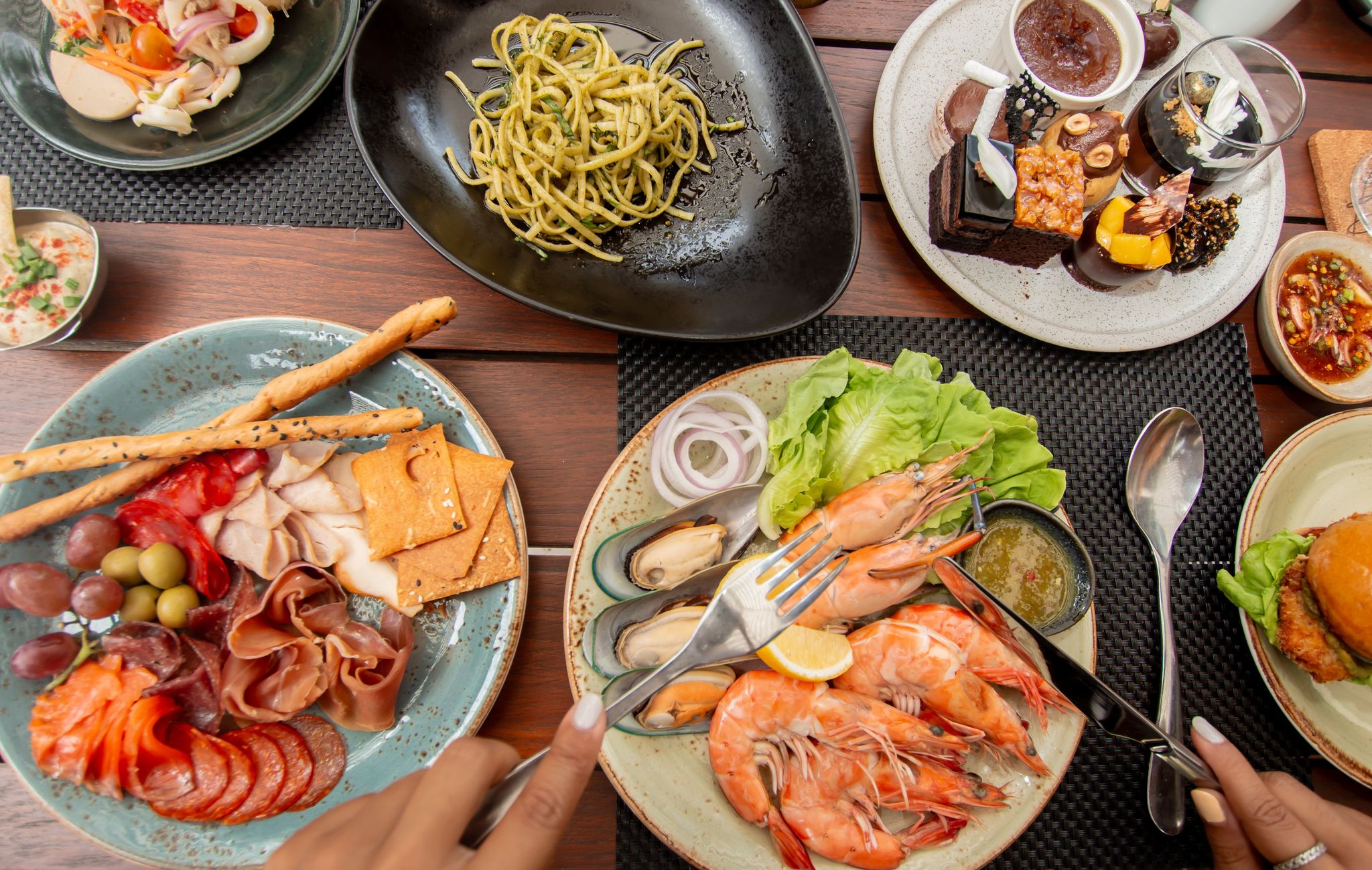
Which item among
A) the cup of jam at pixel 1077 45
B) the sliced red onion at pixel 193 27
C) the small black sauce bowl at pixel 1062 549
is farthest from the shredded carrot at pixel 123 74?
the small black sauce bowl at pixel 1062 549

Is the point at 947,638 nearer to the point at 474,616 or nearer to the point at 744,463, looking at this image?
the point at 744,463

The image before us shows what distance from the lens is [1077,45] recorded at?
6.02 feet

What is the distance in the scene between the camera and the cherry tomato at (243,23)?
175 cm

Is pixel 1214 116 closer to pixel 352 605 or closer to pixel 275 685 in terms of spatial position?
pixel 352 605

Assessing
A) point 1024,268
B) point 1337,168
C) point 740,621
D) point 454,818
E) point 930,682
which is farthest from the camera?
point 1337,168

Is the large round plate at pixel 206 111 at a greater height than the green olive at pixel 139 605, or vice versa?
the large round plate at pixel 206 111

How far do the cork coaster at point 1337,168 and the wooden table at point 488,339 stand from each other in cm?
80

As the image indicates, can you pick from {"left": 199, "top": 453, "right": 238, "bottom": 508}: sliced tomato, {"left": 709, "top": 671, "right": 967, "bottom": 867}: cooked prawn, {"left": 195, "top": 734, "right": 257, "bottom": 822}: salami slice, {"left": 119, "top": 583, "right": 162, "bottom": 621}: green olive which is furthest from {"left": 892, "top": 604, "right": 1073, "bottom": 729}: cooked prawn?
{"left": 119, "top": 583, "right": 162, "bottom": 621}: green olive

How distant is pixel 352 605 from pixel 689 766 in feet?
2.90

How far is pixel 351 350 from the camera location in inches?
62.0

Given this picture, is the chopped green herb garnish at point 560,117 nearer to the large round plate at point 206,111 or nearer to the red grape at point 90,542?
the large round plate at point 206,111

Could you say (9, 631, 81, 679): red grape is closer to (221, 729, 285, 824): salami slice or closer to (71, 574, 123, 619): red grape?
(71, 574, 123, 619): red grape

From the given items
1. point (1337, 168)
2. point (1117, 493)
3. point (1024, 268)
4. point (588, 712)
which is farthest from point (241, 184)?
point (1337, 168)

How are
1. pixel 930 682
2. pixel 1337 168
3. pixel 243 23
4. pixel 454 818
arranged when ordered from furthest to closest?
1. pixel 1337 168
2. pixel 243 23
3. pixel 930 682
4. pixel 454 818
